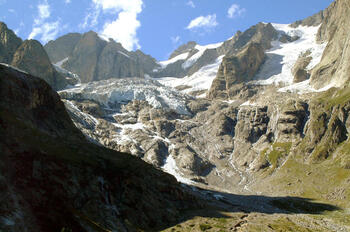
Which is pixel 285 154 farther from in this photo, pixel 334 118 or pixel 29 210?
pixel 29 210

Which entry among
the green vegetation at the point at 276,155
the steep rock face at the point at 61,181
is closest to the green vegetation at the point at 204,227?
the steep rock face at the point at 61,181

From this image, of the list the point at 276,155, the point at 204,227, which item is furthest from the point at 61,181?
the point at 276,155

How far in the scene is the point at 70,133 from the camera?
329ft

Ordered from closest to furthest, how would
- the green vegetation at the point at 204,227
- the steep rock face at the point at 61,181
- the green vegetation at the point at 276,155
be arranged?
the steep rock face at the point at 61,181, the green vegetation at the point at 204,227, the green vegetation at the point at 276,155

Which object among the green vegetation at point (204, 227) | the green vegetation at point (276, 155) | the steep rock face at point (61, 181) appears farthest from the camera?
the green vegetation at point (276, 155)

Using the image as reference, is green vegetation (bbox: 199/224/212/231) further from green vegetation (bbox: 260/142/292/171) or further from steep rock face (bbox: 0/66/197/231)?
green vegetation (bbox: 260/142/292/171)

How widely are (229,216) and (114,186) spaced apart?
31222mm

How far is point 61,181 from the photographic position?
5906cm

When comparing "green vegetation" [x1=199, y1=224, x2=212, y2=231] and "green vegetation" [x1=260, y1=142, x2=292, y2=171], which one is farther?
"green vegetation" [x1=260, y1=142, x2=292, y2=171]

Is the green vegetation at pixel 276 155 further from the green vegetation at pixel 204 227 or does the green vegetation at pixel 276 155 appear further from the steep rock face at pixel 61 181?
the green vegetation at pixel 204 227

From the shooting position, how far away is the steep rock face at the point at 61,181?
46.7 meters

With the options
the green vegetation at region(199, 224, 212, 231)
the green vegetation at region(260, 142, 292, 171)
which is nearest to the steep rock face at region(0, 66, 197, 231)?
the green vegetation at region(199, 224, 212, 231)

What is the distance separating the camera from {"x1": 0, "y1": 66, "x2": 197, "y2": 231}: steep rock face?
46.7 m

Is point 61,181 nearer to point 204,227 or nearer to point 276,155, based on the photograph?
point 204,227
